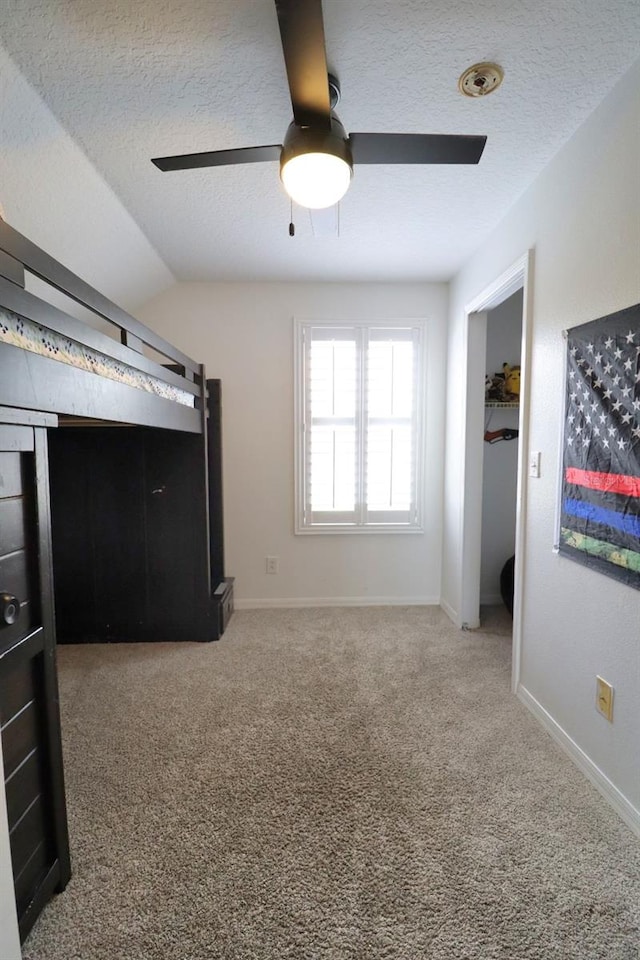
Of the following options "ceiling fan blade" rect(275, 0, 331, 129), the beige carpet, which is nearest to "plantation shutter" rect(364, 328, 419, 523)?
the beige carpet

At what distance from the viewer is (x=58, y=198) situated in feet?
5.84

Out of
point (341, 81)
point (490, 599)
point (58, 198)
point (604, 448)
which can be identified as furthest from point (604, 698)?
point (58, 198)

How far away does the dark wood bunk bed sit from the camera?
3.14ft

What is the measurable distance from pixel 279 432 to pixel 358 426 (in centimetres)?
60

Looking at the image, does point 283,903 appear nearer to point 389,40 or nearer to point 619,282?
point 619,282

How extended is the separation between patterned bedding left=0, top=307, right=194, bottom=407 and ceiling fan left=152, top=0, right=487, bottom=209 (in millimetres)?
685

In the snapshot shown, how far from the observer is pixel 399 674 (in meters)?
2.23

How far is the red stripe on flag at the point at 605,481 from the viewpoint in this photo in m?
1.35

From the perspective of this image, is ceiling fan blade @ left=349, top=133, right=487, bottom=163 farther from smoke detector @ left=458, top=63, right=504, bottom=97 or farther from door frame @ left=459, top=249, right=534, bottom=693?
door frame @ left=459, top=249, right=534, bottom=693

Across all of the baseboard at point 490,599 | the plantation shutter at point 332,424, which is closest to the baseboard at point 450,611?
the baseboard at point 490,599

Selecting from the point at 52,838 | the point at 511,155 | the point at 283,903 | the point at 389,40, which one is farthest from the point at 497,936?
the point at 511,155

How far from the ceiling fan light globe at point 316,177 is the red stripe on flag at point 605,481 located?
1.32m

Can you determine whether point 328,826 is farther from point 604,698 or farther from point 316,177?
point 316,177

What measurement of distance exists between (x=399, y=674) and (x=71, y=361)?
2.09 m
